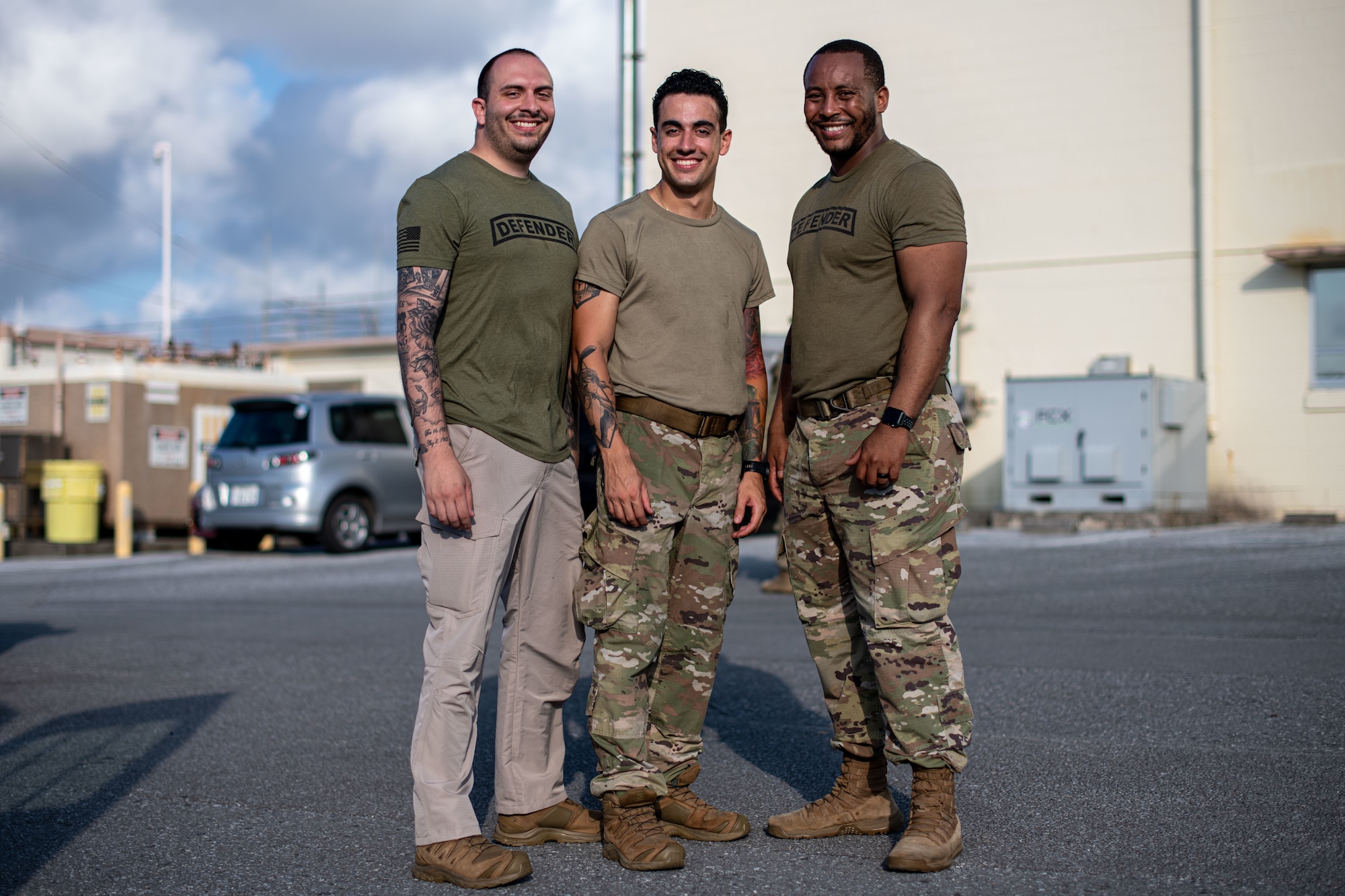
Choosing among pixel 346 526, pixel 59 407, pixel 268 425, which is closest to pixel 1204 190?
pixel 346 526

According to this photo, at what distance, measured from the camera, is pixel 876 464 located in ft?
10.4

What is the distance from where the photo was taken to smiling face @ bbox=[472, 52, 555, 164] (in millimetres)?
3314

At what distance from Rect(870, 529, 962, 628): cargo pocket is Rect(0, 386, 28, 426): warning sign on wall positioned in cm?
1822

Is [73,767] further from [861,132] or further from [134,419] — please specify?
[134,419]

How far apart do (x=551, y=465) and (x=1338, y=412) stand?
17.1m

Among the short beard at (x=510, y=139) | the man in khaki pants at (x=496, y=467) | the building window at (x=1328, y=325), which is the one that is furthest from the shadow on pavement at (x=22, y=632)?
the building window at (x=1328, y=325)

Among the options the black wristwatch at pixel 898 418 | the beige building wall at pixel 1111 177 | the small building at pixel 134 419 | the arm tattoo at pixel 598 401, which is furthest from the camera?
the beige building wall at pixel 1111 177

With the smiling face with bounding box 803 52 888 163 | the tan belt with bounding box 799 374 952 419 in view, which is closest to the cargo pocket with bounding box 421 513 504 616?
the tan belt with bounding box 799 374 952 419

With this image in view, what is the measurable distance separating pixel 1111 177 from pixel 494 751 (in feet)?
55.9

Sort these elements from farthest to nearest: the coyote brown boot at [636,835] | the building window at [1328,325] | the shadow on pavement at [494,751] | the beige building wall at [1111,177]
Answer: the beige building wall at [1111,177], the building window at [1328,325], the shadow on pavement at [494,751], the coyote brown boot at [636,835]

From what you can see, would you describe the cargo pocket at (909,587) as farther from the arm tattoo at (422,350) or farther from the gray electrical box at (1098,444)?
the gray electrical box at (1098,444)

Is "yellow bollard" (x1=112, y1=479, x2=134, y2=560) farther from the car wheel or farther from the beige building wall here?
the beige building wall

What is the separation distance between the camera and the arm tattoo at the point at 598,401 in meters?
3.27

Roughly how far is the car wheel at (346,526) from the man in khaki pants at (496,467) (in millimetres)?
10474
